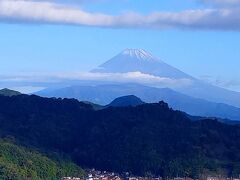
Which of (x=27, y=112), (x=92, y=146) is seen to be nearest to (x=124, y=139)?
(x=92, y=146)

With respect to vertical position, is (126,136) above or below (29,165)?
above

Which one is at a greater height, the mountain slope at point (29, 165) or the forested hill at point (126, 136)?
the forested hill at point (126, 136)

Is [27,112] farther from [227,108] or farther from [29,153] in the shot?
[227,108]

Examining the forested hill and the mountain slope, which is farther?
the forested hill

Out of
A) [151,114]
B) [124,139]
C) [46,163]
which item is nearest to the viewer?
[46,163]

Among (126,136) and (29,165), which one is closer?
(29,165)

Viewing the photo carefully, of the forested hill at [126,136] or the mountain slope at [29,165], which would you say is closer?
the mountain slope at [29,165]

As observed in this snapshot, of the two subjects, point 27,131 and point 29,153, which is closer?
point 29,153

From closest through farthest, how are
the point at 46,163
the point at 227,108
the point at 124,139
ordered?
the point at 46,163 → the point at 124,139 → the point at 227,108
